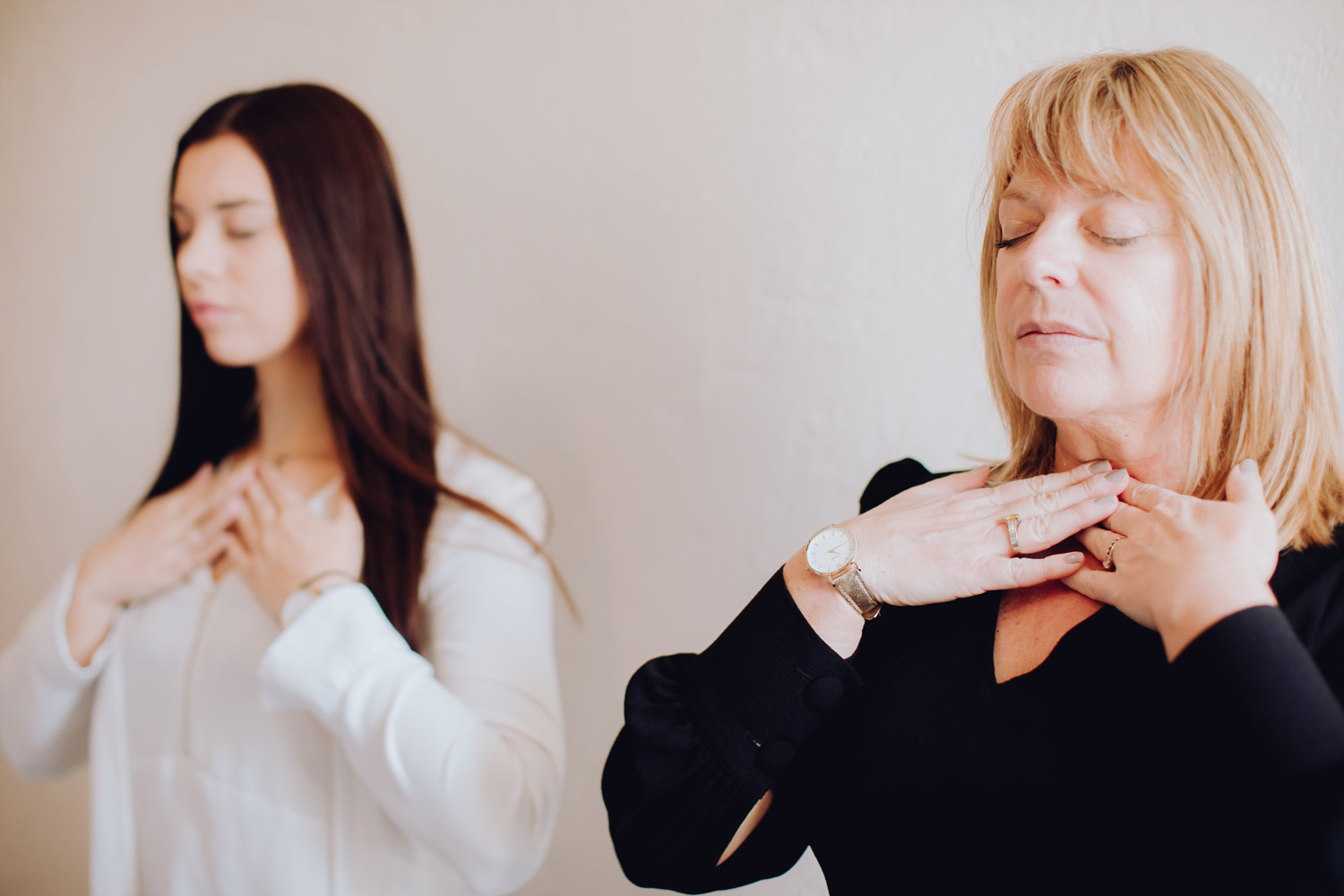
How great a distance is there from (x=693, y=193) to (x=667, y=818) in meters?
0.89

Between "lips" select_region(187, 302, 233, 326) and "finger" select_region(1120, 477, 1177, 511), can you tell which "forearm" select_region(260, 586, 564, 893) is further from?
"finger" select_region(1120, 477, 1177, 511)

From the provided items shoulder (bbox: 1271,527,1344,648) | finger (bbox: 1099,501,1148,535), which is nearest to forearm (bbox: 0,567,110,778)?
finger (bbox: 1099,501,1148,535)

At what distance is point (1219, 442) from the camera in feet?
2.55

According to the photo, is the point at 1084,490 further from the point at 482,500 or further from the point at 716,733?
the point at 482,500

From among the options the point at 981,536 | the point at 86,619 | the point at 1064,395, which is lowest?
the point at 86,619

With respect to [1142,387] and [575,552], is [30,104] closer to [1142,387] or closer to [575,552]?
[575,552]

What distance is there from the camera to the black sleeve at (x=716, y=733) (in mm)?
819

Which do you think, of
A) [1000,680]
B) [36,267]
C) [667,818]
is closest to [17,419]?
[36,267]

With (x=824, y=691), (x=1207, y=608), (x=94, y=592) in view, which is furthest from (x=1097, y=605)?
(x=94, y=592)

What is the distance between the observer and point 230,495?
3.96 ft

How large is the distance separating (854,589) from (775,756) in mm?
176

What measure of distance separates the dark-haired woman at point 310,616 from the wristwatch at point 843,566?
44 centimetres

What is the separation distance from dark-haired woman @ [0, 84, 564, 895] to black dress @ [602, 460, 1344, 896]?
8.9 inches

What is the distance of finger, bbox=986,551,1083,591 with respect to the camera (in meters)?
0.77
